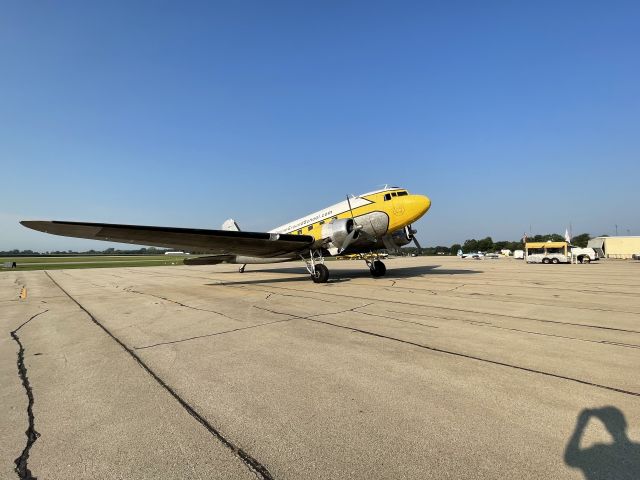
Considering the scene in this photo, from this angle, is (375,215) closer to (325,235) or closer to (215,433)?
(325,235)

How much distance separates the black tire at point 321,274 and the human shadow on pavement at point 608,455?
13796 mm

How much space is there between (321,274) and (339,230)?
7.91 ft

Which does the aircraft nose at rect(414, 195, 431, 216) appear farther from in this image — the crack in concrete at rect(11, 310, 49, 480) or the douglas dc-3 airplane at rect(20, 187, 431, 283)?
the crack in concrete at rect(11, 310, 49, 480)

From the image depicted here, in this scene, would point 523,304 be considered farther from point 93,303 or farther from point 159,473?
point 93,303

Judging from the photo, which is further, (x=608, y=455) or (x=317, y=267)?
(x=317, y=267)

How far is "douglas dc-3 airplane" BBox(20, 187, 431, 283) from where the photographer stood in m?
15.0

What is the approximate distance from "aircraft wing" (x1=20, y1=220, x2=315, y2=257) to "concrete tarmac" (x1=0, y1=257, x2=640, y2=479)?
586 centimetres

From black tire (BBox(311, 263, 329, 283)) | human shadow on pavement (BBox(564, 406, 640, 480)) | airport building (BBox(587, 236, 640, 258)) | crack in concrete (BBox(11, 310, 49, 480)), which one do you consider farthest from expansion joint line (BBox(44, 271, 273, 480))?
airport building (BBox(587, 236, 640, 258))

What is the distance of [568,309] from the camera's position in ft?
30.5

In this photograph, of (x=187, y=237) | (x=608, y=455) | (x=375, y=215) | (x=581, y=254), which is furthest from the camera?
(x=581, y=254)

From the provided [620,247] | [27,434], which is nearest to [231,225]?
[27,434]

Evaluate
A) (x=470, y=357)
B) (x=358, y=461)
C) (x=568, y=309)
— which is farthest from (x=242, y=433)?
(x=568, y=309)

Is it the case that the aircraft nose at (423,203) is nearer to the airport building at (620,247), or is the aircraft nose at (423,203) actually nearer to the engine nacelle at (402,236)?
the engine nacelle at (402,236)

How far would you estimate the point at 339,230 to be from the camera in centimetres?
1673
